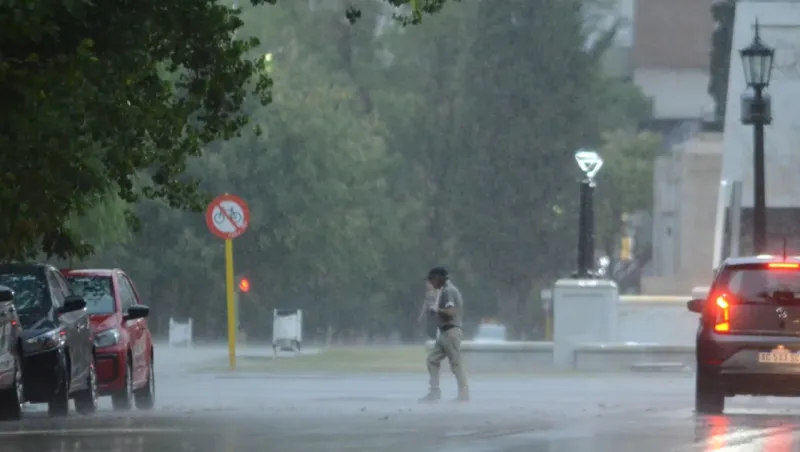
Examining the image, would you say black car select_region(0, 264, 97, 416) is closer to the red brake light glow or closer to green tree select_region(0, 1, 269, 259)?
green tree select_region(0, 1, 269, 259)

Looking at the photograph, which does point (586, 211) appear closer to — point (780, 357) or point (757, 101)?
point (757, 101)

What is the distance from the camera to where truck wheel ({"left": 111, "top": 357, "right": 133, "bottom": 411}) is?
83.1 feet

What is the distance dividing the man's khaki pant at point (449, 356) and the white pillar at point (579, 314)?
11.3 m

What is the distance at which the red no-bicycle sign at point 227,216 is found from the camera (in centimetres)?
3659

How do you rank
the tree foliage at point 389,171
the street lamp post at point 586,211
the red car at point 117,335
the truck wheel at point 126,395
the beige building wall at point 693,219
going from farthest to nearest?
the tree foliage at point 389,171 → the beige building wall at point 693,219 → the street lamp post at point 586,211 → the truck wheel at point 126,395 → the red car at point 117,335

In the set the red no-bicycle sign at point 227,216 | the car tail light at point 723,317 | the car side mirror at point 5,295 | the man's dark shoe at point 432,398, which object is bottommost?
the man's dark shoe at point 432,398

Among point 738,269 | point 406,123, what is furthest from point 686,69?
point 738,269

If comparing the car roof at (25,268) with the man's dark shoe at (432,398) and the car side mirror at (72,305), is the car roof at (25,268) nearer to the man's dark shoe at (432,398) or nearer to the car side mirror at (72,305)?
the car side mirror at (72,305)

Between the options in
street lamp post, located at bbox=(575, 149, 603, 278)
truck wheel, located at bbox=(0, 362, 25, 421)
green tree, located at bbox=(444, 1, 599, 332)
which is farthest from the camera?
green tree, located at bbox=(444, 1, 599, 332)

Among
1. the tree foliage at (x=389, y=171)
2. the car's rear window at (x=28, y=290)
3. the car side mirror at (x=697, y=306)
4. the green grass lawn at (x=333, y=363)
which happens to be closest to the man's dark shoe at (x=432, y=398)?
the car side mirror at (x=697, y=306)

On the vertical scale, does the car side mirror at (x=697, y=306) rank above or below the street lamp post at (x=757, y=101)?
below

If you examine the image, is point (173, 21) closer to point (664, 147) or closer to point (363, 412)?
point (363, 412)

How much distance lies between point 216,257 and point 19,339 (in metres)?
68.5

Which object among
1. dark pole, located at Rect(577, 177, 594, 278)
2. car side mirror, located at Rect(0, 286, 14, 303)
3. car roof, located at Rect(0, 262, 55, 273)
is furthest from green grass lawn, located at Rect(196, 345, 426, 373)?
car side mirror, located at Rect(0, 286, 14, 303)
